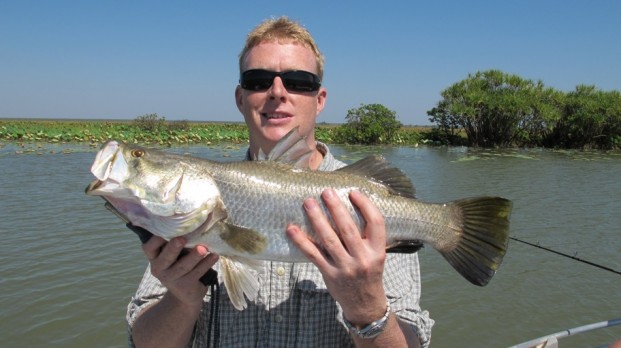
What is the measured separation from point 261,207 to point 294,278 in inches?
22.9

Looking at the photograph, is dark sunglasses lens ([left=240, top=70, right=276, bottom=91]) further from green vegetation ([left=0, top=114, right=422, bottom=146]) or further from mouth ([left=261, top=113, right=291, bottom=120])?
green vegetation ([left=0, top=114, right=422, bottom=146])

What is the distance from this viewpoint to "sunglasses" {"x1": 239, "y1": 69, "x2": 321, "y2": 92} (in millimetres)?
2846

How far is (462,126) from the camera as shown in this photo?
151 feet

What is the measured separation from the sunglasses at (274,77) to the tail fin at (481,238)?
1154 millimetres

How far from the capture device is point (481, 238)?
239cm

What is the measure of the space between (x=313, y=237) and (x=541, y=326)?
5.87 m

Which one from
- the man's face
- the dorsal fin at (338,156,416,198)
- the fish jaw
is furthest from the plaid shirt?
the man's face

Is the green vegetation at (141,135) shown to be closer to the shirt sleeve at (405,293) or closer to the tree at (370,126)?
the tree at (370,126)

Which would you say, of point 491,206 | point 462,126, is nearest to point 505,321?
point 491,206

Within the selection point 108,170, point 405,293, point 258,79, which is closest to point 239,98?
point 258,79

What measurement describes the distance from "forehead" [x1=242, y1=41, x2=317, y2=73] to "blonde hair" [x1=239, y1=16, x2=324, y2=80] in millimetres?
25

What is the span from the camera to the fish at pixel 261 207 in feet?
6.98

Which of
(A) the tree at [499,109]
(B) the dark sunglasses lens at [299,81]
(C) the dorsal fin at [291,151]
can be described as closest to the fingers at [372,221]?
(C) the dorsal fin at [291,151]

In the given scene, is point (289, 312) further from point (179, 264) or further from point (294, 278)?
point (179, 264)
